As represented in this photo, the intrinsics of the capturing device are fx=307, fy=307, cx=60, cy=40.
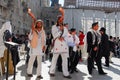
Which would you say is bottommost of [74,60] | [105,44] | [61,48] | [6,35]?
[74,60]

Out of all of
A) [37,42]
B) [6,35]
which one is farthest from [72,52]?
[6,35]

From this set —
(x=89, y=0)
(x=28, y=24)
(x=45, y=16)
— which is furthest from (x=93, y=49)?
(x=45, y=16)

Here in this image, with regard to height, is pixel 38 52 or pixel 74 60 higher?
pixel 38 52

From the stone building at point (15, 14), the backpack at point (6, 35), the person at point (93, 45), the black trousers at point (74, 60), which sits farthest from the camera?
the stone building at point (15, 14)

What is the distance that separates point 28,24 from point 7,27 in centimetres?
3521

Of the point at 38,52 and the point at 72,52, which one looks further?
the point at 72,52

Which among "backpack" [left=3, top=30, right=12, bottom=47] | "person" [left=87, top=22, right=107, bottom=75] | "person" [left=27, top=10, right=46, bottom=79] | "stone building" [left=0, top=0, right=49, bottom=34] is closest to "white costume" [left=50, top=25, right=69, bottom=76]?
"person" [left=27, top=10, right=46, bottom=79]

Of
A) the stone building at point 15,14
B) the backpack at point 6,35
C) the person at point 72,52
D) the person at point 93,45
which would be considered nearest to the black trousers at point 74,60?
the person at point 72,52

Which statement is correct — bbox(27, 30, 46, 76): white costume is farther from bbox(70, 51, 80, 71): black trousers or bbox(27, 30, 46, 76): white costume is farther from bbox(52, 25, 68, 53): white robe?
bbox(70, 51, 80, 71): black trousers

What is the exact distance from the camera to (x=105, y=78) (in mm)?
9656

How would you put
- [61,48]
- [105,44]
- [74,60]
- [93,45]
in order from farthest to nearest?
[105,44]
[74,60]
[93,45]
[61,48]

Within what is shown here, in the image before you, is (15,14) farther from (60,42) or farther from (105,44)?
(60,42)

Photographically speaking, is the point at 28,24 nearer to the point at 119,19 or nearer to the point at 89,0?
the point at 89,0

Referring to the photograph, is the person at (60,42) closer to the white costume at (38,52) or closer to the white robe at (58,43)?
the white robe at (58,43)
